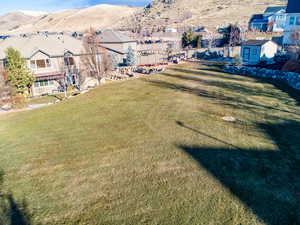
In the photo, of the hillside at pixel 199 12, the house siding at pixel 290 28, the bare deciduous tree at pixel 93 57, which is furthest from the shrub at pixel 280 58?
the hillside at pixel 199 12

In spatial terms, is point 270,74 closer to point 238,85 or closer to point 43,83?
point 238,85

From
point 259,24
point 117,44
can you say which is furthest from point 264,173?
point 259,24

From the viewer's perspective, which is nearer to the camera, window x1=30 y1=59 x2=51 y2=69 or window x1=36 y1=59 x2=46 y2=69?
window x1=30 y1=59 x2=51 y2=69

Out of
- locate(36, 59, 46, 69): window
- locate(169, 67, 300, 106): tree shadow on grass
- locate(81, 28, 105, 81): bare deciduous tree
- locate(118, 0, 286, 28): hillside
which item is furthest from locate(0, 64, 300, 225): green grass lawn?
locate(118, 0, 286, 28): hillside

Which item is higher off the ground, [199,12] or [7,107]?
[199,12]

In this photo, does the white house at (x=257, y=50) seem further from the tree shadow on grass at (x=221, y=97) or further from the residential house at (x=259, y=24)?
the residential house at (x=259, y=24)

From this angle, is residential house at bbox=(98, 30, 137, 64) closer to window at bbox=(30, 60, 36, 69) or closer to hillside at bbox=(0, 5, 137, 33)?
window at bbox=(30, 60, 36, 69)

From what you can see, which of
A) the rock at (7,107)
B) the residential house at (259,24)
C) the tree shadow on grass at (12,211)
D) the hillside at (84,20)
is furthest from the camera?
the hillside at (84,20)
